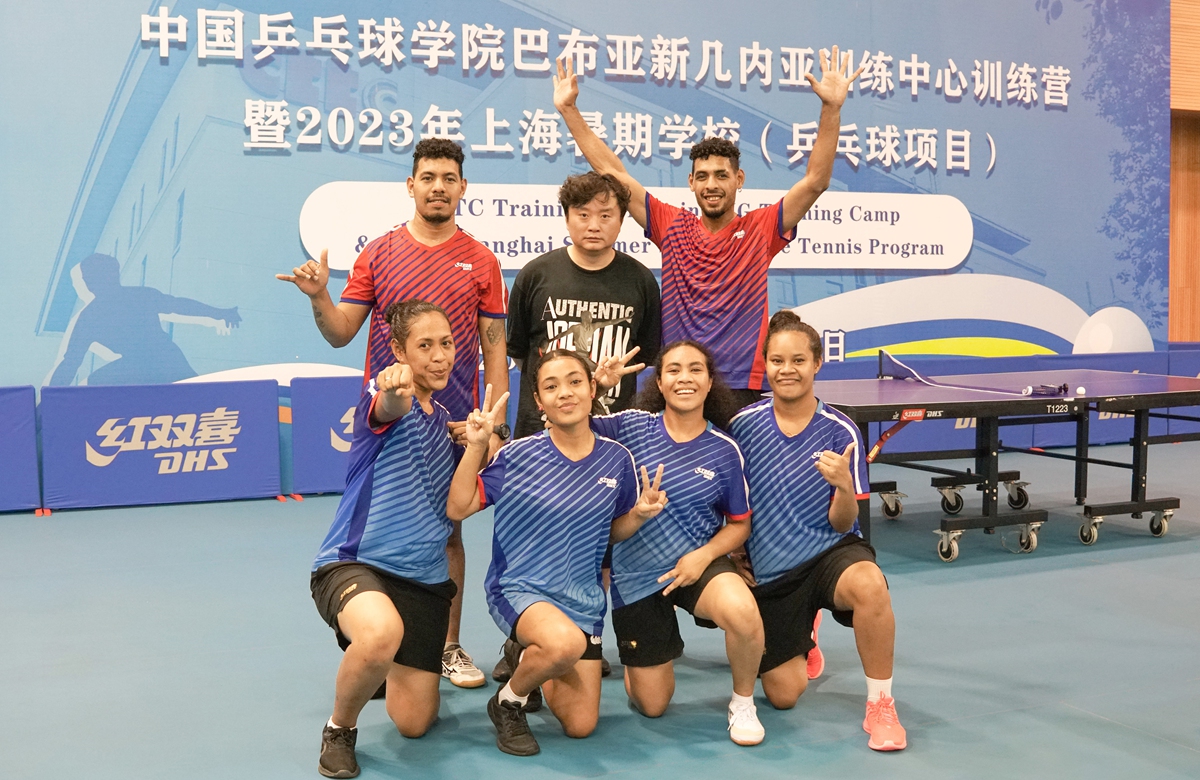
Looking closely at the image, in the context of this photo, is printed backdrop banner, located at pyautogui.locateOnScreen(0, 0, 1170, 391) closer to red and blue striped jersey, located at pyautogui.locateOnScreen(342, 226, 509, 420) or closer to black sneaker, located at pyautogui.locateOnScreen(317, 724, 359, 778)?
red and blue striped jersey, located at pyautogui.locateOnScreen(342, 226, 509, 420)

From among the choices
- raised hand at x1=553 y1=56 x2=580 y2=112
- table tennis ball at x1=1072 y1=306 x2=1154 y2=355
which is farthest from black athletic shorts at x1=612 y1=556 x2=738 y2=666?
table tennis ball at x1=1072 y1=306 x2=1154 y2=355

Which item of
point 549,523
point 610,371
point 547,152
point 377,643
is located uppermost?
point 547,152

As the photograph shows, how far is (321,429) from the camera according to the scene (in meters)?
7.46

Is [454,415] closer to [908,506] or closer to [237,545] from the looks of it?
[237,545]

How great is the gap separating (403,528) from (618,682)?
1067 millimetres

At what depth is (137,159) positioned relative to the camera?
755cm

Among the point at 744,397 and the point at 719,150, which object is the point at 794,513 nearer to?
the point at 744,397

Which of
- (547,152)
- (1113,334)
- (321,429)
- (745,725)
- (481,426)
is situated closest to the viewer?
(481,426)

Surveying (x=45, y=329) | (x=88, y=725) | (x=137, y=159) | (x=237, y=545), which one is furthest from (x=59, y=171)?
(x=88, y=725)

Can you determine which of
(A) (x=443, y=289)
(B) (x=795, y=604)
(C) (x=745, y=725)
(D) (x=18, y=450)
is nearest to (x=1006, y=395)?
(B) (x=795, y=604)

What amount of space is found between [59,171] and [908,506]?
19.9 feet

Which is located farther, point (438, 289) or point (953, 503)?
point (953, 503)

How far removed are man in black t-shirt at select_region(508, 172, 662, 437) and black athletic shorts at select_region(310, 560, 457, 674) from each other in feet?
2.63

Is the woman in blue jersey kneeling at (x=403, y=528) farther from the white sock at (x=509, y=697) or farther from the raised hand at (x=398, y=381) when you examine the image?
the white sock at (x=509, y=697)
